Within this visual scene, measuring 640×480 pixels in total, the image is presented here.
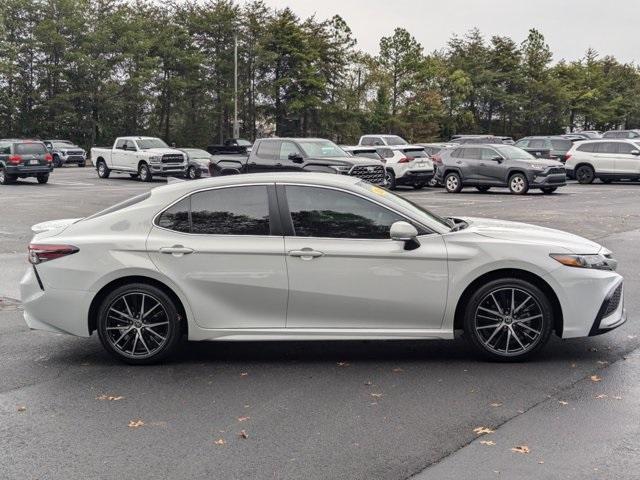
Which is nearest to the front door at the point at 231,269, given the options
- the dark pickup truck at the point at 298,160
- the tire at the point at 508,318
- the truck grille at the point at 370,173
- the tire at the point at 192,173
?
the tire at the point at 508,318

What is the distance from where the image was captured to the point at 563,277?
5930mm

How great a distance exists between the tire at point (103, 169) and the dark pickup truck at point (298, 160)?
570 inches

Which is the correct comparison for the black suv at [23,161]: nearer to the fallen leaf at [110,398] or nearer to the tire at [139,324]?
the tire at [139,324]

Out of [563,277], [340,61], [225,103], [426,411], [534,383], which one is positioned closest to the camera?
[426,411]

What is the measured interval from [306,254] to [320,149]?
15542mm

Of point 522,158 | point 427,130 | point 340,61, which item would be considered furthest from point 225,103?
point 522,158

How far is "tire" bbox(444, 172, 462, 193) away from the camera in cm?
2634

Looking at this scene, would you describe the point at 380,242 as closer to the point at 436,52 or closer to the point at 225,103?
the point at 225,103

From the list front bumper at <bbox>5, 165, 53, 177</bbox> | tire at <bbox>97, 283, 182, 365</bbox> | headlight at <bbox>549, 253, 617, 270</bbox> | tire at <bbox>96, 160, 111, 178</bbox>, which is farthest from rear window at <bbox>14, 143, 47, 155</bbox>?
headlight at <bbox>549, 253, 617, 270</bbox>

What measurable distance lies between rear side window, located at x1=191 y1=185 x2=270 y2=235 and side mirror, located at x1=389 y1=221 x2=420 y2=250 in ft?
3.32

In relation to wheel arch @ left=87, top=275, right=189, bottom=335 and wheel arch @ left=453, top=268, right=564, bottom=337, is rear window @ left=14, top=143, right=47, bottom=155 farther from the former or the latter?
wheel arch @ left=453, top=268, right=564, bottom=337

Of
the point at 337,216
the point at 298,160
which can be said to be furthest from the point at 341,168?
the point at 337,216

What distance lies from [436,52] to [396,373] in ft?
263

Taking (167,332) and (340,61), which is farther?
(340,61)
